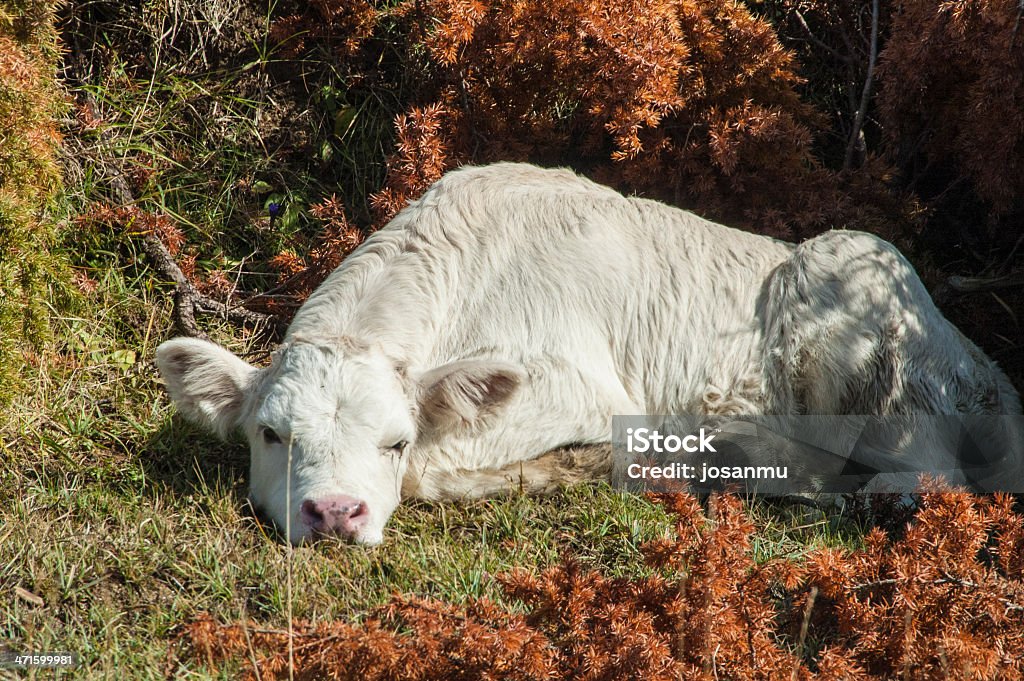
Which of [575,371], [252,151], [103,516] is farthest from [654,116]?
[103,516]

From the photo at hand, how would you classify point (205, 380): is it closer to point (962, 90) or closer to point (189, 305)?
point (189, 305)

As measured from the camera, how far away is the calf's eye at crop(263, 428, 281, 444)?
4758 mm

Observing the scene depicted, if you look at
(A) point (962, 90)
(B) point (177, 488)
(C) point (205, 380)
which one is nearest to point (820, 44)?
(A) point (962, 90)

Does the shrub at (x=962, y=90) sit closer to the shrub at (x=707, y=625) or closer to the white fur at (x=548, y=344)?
the white fur at (x=548, y=344)

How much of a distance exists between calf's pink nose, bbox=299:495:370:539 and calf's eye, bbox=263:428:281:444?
40 cm

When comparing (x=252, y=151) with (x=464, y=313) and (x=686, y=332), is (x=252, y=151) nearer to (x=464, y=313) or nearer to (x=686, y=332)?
(x=464, y=313)

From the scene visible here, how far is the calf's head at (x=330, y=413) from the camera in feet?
15.0

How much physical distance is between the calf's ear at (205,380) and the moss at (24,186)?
1062mm

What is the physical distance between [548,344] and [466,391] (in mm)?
643

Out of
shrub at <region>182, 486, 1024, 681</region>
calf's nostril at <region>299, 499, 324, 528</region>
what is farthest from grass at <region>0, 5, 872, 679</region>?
shrub at <region>182, 486, 1024, 681</region>

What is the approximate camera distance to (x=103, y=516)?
5.01m

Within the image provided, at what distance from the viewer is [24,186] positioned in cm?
567

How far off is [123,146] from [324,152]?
1367 millimetres

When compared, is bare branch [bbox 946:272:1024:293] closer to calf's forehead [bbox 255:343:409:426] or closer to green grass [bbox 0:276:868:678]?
green grass [bbox 0:276:868:678]
